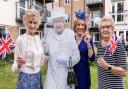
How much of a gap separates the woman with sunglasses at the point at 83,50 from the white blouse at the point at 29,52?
2.44ft

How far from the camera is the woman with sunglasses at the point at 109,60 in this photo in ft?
12.1

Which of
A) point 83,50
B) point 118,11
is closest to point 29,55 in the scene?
point 83,50

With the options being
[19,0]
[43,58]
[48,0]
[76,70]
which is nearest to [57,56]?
[43,58]

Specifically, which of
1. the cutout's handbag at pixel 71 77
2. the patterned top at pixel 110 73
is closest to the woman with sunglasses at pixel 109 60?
the patterned top at pixel 110 73

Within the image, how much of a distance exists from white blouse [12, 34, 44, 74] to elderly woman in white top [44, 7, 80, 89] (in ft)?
0.63

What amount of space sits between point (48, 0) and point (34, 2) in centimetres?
368

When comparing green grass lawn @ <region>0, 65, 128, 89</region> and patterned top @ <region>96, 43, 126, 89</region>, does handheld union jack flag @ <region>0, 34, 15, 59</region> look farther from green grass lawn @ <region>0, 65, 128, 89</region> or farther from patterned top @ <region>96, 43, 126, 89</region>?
green grass lawn @ <region>0, 65, 128, 89</region>

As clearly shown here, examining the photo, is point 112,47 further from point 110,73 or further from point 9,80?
point 9,80

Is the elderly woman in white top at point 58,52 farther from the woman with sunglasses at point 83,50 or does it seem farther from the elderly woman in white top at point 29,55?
the woman with sunglasses at point 83,50

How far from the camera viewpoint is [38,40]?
423cm

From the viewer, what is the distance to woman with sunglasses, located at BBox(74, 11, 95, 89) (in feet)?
15.1

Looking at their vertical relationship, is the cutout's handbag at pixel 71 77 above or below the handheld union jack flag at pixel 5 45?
below

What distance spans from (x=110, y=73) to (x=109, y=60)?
169 mm

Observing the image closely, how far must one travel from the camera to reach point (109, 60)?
378 cm
